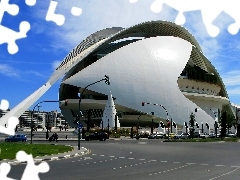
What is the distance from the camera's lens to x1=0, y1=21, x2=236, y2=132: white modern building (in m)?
73.7

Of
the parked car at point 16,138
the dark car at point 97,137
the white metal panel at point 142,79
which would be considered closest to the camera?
the parked car at point 16,138

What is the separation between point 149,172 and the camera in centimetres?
1500

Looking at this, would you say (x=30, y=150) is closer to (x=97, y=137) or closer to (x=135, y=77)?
(x=97, y=137)

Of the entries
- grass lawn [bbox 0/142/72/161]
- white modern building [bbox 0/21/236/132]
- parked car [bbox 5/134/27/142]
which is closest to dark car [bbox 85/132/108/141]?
parked car [bbox 5/134/27/142]

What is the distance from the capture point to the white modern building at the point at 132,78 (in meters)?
73.7

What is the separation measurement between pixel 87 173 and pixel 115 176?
4.84 ft

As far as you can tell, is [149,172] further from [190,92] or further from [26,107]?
[190,92]

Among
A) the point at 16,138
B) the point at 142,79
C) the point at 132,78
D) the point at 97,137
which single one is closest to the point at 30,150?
the point at 16,138

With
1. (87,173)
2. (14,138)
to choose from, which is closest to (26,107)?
(14,138)

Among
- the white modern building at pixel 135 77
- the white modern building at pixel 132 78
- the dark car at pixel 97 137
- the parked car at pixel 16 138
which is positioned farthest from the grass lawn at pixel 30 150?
the white modern building at pixel 135 77

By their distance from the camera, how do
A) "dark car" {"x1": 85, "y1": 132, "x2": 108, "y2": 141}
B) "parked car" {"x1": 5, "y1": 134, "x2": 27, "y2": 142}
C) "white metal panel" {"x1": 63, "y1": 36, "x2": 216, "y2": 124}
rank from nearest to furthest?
"parked car" {"x1": 5, "y1": 134, "x2": 27, "y2": 142} → "dark car" {"x1": 85, "y1": 132, "x2": 108, "y2": 141} → "white metal panel" {"x1": 63, "y1": 36, "x2": 216, "y2": 124}

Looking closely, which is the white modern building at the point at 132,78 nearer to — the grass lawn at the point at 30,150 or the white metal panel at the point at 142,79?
the white metal panel at the point at 142,79

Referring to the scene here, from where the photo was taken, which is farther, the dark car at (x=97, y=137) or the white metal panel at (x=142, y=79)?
the white metal panel at (x=142, y=79)

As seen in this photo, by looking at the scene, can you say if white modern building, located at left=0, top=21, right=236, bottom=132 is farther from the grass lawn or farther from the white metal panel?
the grass lawn
